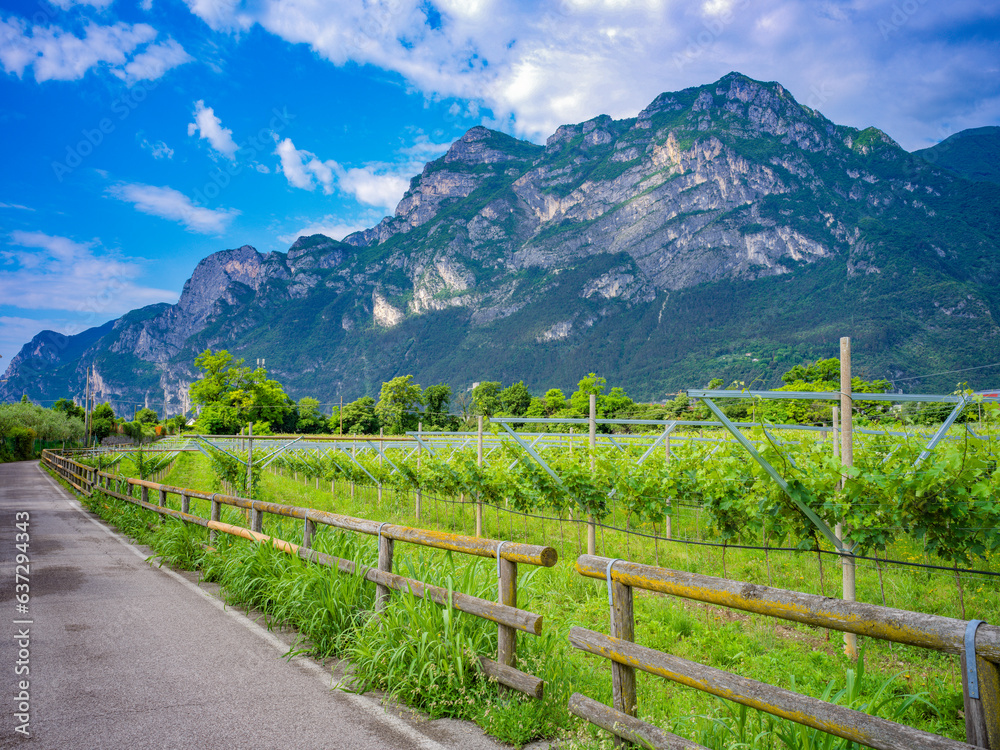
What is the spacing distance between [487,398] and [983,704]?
342 feet

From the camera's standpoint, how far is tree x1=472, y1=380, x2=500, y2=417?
99.0 m

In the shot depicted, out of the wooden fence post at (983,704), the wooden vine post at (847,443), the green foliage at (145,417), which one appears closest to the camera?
the wooden fence post at (983,704)

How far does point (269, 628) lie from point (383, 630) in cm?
167

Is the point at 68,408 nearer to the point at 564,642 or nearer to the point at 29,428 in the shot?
the point at 29,428

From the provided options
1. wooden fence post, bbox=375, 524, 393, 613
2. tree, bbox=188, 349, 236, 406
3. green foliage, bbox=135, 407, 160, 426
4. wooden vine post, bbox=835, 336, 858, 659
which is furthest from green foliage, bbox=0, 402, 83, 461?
wooden vine post, bbox=835, 336, 858, 659

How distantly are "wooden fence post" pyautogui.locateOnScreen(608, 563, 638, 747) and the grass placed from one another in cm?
20

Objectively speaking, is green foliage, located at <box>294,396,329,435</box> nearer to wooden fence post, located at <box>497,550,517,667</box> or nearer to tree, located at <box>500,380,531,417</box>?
tree, located at <box>500,380,531,417</box>

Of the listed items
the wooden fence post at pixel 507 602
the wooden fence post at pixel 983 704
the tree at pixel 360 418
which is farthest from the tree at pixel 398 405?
the wooden fence post at pixel 983 704

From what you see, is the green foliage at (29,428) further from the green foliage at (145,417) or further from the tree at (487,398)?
the tree at (487,398)

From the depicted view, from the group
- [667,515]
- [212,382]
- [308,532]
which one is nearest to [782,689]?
[308,532]

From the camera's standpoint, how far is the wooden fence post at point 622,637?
9.21 ft

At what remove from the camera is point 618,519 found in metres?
14.6

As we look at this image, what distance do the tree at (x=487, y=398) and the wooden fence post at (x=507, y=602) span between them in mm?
86954

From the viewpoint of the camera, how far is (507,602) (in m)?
3.43
